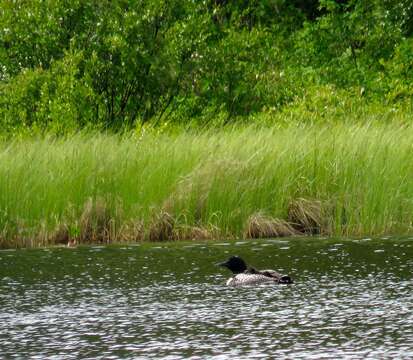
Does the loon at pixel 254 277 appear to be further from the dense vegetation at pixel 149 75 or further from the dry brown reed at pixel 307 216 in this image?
the dense vegetation at pixel 149 75

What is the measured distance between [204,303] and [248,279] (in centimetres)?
121

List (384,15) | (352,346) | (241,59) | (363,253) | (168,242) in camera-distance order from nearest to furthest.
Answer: (352,346)
(363,253)
(168,242)
(241,59)
(384,15)

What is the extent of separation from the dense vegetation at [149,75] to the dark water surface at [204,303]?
8013mm

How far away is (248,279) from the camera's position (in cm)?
1395

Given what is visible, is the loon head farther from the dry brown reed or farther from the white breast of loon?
the dry brown reed

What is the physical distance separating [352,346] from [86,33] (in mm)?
18140

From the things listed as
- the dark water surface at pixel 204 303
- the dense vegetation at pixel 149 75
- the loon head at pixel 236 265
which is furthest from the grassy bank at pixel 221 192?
the dense vegetation at pixel 149 75

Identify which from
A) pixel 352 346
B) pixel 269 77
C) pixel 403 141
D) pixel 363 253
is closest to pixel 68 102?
pixel 269 77

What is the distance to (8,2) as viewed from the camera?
2644 centimetres

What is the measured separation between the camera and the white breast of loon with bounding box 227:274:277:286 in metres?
13.9

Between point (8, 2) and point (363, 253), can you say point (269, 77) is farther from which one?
point (363, 253)

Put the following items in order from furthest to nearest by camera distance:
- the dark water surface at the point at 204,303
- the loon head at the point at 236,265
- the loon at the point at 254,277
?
the loon head at the point at 236,265 → the loon at the point at 254,277 → the dark water surface at the point at 204,303

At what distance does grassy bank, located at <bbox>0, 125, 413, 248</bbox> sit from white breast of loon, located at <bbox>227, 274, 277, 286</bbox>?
3.96 m

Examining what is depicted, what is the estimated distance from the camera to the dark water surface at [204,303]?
35.1ft
